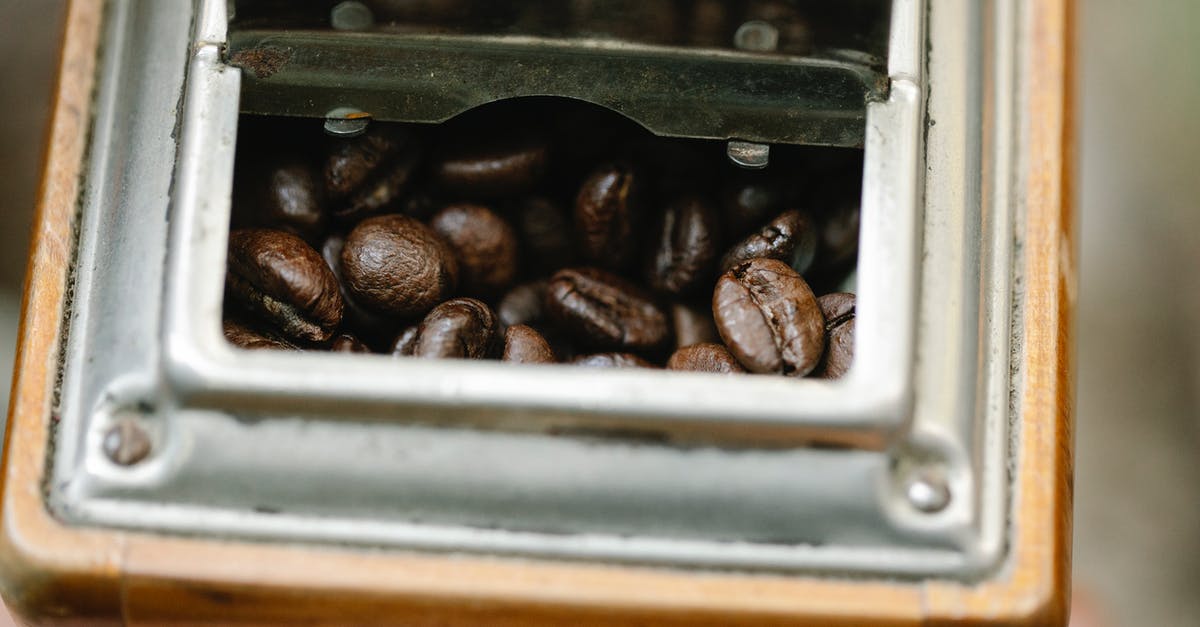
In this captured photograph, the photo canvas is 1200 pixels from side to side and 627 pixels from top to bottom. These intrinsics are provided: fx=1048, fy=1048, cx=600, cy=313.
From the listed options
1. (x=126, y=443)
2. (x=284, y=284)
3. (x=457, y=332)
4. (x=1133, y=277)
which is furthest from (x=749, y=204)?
(x=1133, y=277)

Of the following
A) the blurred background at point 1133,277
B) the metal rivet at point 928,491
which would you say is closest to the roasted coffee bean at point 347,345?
the metal rivet at point 928,491

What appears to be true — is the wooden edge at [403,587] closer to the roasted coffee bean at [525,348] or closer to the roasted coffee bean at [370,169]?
the roasted coffee bean at [525,348]

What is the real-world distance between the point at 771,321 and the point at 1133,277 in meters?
1.22

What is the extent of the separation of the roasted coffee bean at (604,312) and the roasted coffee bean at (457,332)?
0.24 feet

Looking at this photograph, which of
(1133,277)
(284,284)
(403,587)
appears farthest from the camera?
(1133,277)

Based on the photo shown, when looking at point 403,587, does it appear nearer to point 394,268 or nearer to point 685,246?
point 394,268

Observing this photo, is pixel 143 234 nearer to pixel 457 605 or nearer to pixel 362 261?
pixel 362 261

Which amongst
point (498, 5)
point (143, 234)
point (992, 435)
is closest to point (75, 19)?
point (143, 234)

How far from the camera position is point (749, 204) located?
938mm

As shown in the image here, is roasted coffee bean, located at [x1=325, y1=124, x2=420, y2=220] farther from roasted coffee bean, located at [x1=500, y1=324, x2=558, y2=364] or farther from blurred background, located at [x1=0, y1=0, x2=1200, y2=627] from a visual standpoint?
blurred background, located at [x1=0, y1=0, x2=1200, y2=627]

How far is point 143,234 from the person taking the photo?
0.77 metres

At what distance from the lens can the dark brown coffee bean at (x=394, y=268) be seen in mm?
873

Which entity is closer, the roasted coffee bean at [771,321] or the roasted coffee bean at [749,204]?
the roasted coffee bean at [771,321]

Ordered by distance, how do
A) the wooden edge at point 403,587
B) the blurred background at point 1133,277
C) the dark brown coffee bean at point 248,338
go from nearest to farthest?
the wooden edge at point 403,587 < the dark brown coffee bean at point 248,338 < the blurred background at point 1133,277
